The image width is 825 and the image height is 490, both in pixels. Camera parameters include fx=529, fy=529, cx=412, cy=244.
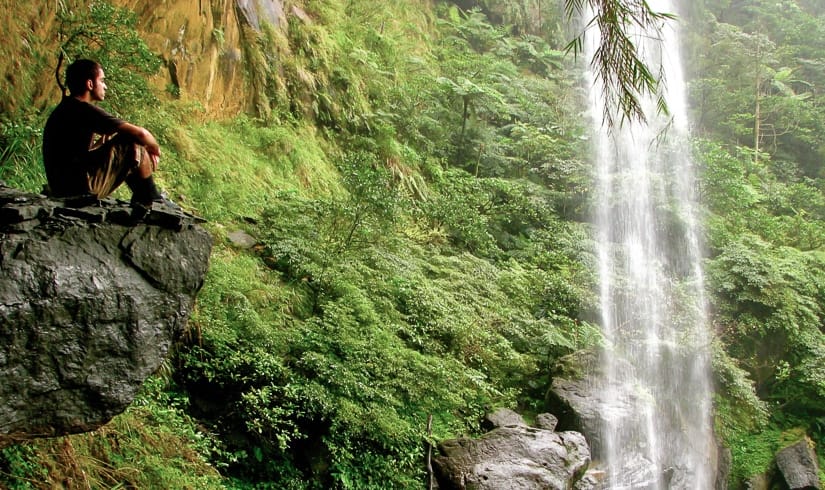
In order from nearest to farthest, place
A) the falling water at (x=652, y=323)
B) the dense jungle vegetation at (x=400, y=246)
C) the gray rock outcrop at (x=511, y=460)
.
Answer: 1. the dense jungle vegetation at (x=400, y=246)
2. the gray rock outcrop at (x=511, y=460)
3. the falling water at (x=652, y=323)

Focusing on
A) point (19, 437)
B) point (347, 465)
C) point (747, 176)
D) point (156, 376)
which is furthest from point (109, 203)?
point (747, 176)

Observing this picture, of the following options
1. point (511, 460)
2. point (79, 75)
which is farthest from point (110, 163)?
point (511, 460)

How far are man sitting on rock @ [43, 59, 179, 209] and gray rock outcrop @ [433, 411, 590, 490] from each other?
4260 mm

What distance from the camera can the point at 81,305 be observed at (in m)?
2.49

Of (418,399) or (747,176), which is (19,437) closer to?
(418,399)

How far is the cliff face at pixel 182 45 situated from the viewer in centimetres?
466

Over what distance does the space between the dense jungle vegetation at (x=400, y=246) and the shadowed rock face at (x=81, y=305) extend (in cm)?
63

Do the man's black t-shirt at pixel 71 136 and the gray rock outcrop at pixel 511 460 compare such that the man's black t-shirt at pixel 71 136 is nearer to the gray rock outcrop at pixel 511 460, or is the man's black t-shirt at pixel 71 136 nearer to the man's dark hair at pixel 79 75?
the man's dark hair at pixel 79 75

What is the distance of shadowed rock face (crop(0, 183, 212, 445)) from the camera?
229 centimetres

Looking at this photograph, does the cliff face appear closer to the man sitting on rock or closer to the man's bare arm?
the man sitting on rock

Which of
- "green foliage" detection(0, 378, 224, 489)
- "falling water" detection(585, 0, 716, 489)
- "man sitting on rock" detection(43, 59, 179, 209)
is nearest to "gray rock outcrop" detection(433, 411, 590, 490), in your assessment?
"falling water" detection(585, 0, 716, 489)

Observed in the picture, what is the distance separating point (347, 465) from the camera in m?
4.84

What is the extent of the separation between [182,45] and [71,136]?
510 cm

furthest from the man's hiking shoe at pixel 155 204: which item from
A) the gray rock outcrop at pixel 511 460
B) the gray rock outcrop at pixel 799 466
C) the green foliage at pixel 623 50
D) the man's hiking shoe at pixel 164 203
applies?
the gray rock outcrop at pixel 799 466
